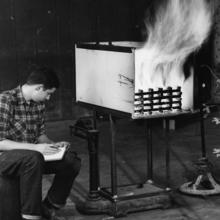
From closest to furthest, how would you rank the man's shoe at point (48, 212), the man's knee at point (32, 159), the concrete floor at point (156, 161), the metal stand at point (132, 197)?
the man's knee at point (32, 159) → the man's shoe at point (48, 212) → the metal stand at point (132, 197) → the concrete floor at point (156, 161)

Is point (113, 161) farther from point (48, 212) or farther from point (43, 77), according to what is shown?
point (43, 77)

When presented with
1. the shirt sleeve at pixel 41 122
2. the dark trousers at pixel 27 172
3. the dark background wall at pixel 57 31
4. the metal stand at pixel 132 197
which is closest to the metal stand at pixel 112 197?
the metal stand at pixel 132 197

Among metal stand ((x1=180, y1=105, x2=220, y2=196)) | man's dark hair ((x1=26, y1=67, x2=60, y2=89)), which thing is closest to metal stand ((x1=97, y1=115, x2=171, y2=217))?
metal stand ((x1=180, y1=105, x2=220, y2=196))

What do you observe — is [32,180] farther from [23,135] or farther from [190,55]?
[190,55]

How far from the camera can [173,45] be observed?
18.4 ft

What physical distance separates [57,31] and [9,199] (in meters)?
4.87

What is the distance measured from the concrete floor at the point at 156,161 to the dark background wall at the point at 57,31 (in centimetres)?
81

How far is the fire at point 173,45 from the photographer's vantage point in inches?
210

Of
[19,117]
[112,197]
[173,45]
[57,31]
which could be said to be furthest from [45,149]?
[57,31]

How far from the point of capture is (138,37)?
9.79 m

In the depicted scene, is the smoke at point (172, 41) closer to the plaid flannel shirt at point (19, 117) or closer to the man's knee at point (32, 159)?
the plaid flannel shirt at point (19, 117)

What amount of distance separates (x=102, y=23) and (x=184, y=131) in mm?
2049

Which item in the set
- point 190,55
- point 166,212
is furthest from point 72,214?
point 190,55

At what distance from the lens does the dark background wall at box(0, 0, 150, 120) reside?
29.6 feet
